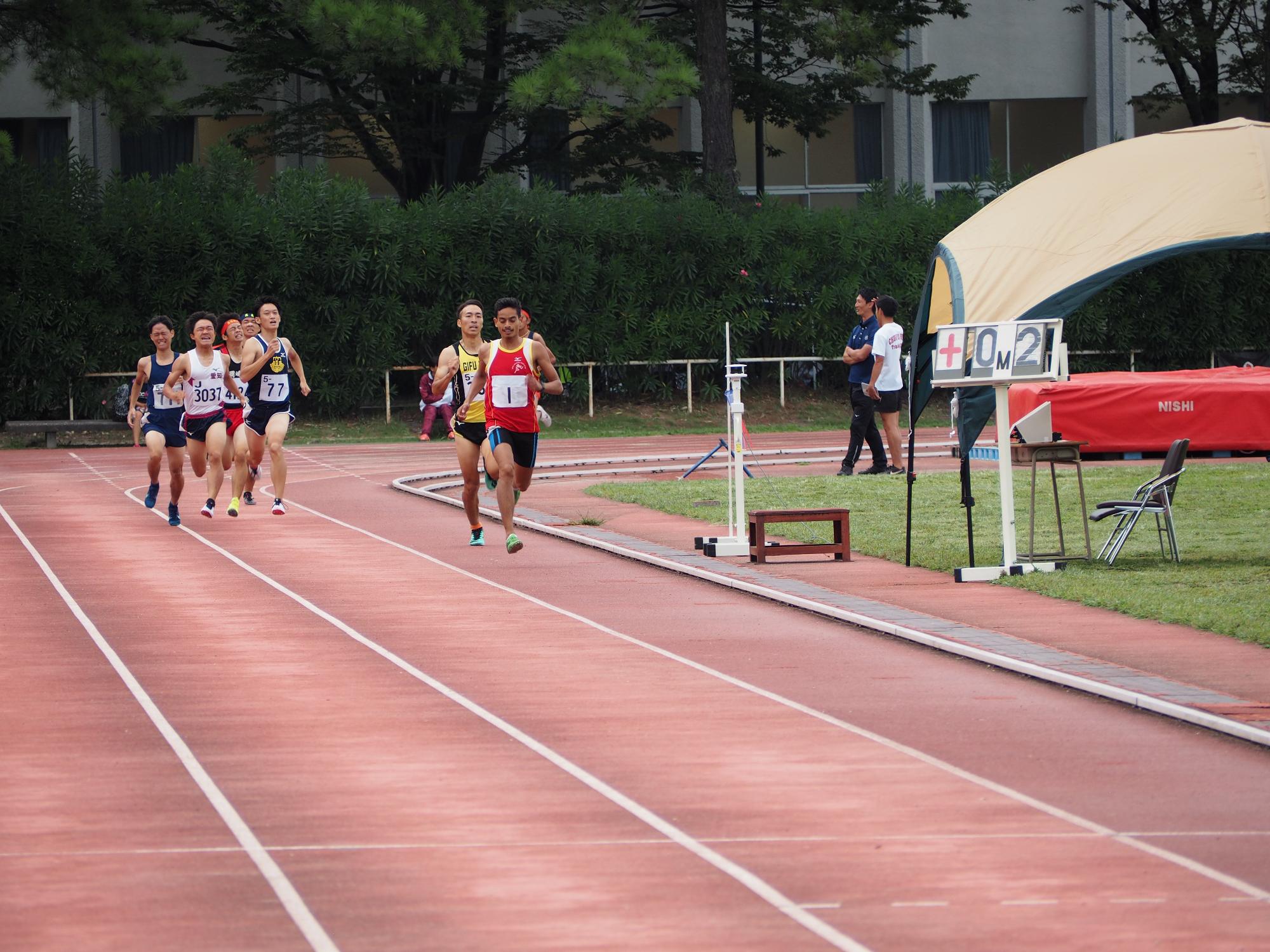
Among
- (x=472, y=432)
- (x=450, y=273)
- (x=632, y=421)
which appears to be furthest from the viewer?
(x=632, y=421)

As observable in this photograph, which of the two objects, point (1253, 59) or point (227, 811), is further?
point (1253, 59)

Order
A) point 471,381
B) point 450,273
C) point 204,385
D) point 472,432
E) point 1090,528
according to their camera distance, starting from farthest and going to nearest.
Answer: point 450,273 < point 204,385 < point 1090,528 < point 472,432 < point 471,381

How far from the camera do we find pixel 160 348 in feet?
59.0

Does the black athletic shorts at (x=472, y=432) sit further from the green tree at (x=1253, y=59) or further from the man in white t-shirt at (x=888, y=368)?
the green tree at (x=1253, y=59)

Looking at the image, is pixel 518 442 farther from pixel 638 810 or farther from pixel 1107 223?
pixel 638 810

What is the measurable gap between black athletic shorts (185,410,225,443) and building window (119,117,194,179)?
27460mm

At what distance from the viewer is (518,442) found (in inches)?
575

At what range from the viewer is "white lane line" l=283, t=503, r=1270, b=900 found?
5863mm

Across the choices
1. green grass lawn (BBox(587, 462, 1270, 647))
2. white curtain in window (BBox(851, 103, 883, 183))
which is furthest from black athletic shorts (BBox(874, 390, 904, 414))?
white curtain in window (BBox(851, 103, 883, 183))

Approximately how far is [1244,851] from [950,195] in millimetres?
31563

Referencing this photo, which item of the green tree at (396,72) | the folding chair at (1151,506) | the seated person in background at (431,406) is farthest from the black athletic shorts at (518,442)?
the green tree at (396,72)

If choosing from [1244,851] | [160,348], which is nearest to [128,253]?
[160,348]

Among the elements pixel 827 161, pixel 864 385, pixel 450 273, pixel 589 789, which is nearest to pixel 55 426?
pixel 450 273

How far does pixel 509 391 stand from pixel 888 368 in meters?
7.19
